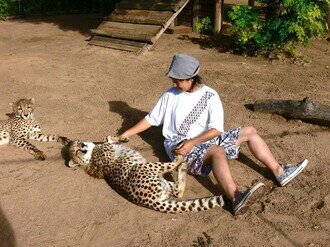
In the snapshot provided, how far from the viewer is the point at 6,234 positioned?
4.07m

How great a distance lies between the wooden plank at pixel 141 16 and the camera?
10073mm

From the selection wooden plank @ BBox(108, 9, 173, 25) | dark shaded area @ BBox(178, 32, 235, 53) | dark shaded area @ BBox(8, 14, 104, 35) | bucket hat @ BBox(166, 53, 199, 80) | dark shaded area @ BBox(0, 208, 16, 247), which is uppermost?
bucket hat @ BBox(166, 53, 199, 80)

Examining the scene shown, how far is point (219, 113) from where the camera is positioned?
4598mm

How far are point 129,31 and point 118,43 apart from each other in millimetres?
396

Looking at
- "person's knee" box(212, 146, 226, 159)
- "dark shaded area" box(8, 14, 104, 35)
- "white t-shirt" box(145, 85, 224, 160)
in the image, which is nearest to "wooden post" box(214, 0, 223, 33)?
"dark shaded area" box(8, 14, 104, 35)

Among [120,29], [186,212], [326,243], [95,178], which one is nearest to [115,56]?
[120,29]

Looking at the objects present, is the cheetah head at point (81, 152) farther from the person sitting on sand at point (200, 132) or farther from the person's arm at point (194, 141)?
the person's arm at point (194, 141)

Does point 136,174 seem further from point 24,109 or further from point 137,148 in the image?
point 24,109

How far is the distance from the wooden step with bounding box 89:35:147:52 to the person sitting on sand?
513cm

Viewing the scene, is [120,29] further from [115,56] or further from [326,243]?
[326,243]

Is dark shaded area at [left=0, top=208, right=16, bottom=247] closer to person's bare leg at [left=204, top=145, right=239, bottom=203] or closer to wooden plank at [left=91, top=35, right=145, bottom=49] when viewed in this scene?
person's bare leg at [left=204, top=145, right=239, bottom=203]

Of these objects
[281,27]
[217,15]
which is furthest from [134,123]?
[217,15]

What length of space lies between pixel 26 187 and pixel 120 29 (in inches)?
249

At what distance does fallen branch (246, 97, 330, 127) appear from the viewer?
595cm
